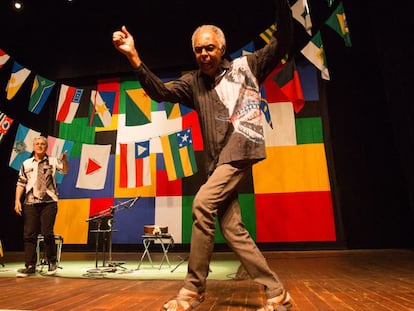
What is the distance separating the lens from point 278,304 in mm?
1316

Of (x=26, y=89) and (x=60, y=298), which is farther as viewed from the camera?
(x=26, y=89)

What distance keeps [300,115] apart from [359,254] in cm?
226

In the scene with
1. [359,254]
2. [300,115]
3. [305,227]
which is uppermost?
[300,115]

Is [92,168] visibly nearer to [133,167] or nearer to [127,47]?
[133,167]

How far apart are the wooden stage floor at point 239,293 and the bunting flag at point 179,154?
2.35 meters

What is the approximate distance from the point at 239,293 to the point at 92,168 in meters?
3.77

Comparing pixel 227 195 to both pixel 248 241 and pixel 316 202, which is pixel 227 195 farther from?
pixel 316 202

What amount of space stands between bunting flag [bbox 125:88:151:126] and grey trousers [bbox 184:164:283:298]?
3.42 metres

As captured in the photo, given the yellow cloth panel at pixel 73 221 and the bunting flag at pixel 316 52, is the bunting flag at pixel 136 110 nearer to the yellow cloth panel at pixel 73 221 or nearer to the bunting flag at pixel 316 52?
the yellow cloth panel at pixel 73 221

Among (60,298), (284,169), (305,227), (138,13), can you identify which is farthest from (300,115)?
(60,298)

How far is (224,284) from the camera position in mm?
2258

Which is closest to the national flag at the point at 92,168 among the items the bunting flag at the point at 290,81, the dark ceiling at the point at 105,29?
the dark ceiling at the point at 105,29

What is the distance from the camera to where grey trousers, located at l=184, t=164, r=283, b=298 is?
136cm

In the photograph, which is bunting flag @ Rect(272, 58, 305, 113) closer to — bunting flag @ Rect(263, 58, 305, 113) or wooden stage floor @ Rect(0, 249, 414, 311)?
bunting flag @ Rect(263, 58, 305, 113)
